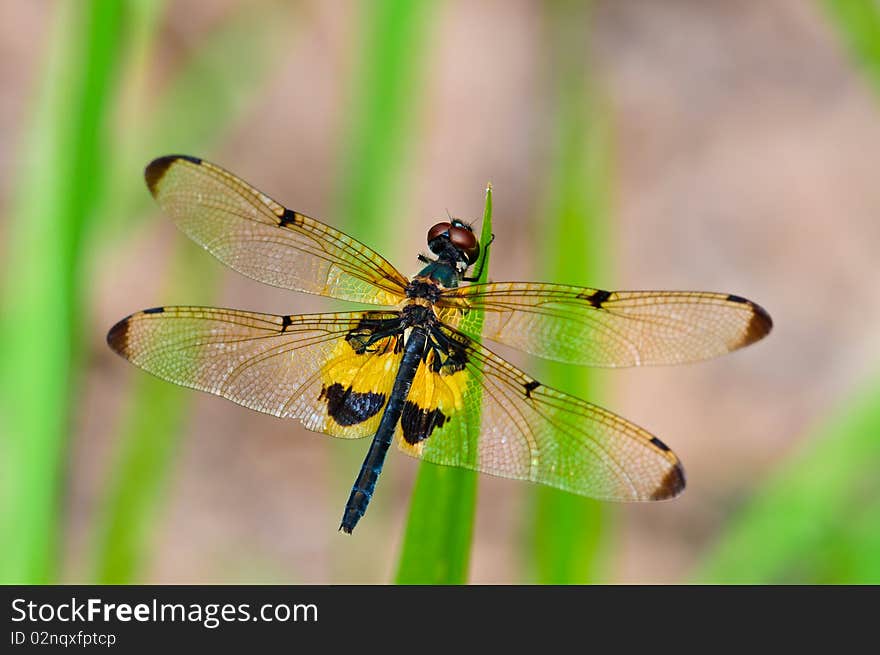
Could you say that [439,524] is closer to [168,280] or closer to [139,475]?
[139,475]

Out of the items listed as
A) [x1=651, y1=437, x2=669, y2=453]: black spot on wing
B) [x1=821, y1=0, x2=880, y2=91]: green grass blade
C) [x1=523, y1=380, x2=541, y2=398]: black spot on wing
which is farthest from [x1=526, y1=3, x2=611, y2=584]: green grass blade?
[x1=821, y1=0, x2=880, y2=91]: green grass blade

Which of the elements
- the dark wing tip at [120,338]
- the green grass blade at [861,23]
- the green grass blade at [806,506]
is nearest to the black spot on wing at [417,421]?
the dark wing tip at [120,338]

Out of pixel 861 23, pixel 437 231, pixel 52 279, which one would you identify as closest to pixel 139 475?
pixel 52 279

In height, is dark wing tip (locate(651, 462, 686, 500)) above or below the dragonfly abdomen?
below

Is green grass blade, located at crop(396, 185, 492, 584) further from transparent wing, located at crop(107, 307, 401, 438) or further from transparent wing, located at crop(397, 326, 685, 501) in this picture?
transparent wing, located at crop(107, 307, 401, 438)

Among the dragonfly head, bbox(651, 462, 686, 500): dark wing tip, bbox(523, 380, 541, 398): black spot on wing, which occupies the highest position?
the dragonfly head

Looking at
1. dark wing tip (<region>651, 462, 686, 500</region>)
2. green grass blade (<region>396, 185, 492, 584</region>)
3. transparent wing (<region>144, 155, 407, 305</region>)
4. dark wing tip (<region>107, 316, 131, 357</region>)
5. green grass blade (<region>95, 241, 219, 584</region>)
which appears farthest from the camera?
green grass blade (<region>95, 241, 219, 584</region>)

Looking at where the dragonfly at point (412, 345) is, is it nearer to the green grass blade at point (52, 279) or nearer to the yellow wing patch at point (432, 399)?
the yellow wing patch at point (432, 399)
